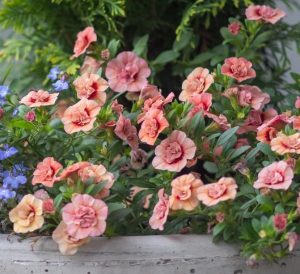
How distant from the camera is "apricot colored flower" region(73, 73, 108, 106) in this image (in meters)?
1.25

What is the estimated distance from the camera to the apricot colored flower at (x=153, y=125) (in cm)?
113

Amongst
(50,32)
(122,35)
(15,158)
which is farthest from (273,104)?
(15,158)

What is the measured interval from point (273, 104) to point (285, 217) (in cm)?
76

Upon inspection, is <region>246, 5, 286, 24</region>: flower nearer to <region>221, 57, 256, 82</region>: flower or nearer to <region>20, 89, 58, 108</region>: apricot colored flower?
<region>221, 57, 256, 82</region>: flower

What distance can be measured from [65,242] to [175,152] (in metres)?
0.23

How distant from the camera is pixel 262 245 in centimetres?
104

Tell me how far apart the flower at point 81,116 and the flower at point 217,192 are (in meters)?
0.23

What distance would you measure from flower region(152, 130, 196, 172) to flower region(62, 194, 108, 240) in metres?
0.13

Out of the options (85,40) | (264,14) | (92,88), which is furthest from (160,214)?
(264,14)

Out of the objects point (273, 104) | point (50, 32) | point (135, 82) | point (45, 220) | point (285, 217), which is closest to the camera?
point (285, 217)

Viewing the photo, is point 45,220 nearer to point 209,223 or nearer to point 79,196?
point 79,196

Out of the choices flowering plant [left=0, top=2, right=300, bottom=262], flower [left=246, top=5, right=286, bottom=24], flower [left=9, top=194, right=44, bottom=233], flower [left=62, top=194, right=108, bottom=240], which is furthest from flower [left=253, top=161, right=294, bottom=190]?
flower [left=246, top=5, right=286, bottom=24]

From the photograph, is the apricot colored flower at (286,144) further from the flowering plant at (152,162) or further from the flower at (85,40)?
the flower at (85,40)

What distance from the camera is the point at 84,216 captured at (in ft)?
3.44
